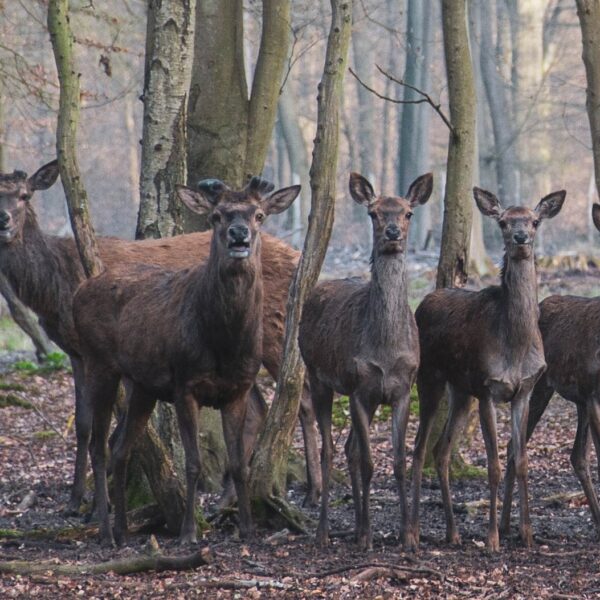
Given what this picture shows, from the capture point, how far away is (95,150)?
63438mm

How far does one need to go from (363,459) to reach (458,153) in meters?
3.93

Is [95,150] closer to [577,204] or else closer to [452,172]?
[577,204]

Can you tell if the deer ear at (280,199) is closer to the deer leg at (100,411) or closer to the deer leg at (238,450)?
the deer leg at (238,450)

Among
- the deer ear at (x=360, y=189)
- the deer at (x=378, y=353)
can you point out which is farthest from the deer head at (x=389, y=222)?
the deer ear at (x=360, y=189)

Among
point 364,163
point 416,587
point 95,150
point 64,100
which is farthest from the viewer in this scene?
point 95,150

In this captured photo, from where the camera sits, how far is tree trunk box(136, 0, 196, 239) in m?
10.6

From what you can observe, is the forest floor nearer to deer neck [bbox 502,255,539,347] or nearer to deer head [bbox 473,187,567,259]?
deer neck [bbox 502,255,539,347]

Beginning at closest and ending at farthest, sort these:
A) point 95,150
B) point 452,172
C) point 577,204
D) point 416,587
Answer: point 416,587 < point 452,172 < point 577,204 < point 95,150

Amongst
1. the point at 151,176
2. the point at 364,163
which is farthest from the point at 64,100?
the point at 364,163

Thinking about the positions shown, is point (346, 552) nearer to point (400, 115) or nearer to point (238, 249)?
point (238, 249)

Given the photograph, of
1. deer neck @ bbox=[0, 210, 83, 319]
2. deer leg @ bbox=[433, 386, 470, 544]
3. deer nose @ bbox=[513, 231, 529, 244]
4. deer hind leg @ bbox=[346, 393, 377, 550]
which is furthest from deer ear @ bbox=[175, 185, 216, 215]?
deer neck @ bbox=[0, 210, 83, 319]

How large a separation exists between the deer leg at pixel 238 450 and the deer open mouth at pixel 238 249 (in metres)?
1.15

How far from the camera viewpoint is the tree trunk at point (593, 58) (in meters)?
10.5

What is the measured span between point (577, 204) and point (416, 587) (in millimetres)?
52256
